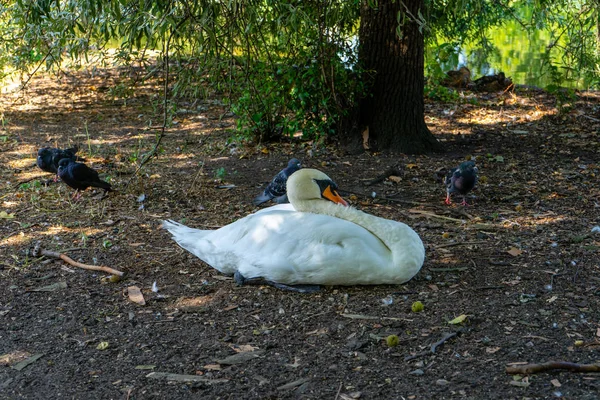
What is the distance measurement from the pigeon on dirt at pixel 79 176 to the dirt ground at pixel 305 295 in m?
0.19

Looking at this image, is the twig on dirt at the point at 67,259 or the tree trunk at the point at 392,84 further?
the tree trunk at the point at 392,84

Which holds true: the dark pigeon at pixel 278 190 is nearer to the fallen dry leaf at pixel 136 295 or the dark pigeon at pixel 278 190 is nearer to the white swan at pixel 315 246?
the white swan at pixel 315 246

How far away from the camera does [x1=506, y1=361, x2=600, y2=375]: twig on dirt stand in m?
3.70

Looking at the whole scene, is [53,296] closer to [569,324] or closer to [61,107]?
[569,324]

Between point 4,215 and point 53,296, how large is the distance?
2200 millimetres

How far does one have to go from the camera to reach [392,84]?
27.3 ft

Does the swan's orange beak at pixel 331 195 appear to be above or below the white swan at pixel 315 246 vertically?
above

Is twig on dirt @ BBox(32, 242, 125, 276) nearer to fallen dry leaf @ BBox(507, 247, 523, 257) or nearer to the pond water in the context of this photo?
fallen dry leaf @ BBox(507, 247, 523, 257)

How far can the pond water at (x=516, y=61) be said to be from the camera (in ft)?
45.1

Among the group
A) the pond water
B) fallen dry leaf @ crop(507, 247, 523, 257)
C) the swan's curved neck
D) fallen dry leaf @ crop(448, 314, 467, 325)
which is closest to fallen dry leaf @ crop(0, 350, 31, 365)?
the swan's curved neck

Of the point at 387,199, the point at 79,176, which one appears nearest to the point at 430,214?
the point at 387,199

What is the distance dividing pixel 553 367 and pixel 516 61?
15301 mm

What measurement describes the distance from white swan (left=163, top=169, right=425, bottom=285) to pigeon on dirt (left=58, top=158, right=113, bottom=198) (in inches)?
97.1

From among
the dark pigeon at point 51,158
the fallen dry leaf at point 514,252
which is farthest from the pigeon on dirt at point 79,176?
the fallen dry leaf at point 514,252
